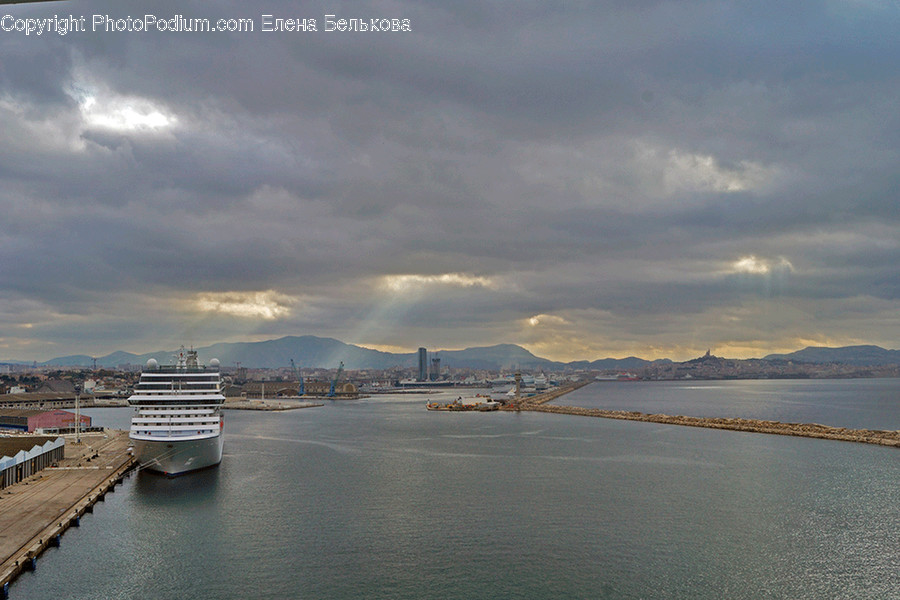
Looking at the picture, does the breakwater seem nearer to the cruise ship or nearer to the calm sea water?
the calm sea water

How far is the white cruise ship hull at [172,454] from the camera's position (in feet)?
121

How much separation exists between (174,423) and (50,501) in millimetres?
8632

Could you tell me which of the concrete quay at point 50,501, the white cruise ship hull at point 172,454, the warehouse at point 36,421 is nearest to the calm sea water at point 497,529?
the concrete quay at point 50,501

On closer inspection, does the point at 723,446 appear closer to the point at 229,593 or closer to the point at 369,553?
the point at 369,553

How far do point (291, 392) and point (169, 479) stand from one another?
14534 centimetres

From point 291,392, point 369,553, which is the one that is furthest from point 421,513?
point 291,392

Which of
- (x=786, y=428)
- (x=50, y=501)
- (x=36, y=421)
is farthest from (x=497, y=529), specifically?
(x=36, y=421)

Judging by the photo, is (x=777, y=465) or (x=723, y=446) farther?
(x=723, y=446)

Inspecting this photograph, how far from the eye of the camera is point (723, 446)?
2053 inches

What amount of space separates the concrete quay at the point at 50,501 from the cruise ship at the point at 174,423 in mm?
2775

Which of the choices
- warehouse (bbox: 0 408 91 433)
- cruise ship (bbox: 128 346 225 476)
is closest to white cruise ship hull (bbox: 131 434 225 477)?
cruise ship (bbox: 128 346 225 476)

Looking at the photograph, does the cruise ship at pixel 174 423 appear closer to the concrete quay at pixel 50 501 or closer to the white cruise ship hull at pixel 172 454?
the white cruise ship hull at pixel 172 454

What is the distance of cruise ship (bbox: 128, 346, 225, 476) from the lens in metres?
36.9

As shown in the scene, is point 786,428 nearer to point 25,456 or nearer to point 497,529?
point 497,529
